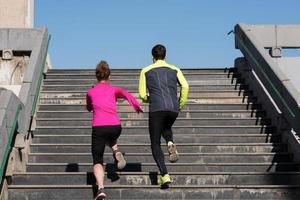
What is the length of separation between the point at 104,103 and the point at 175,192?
4.63 ft

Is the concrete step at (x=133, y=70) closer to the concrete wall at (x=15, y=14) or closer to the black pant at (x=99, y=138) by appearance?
the concrete wall at (x=15, y=14)

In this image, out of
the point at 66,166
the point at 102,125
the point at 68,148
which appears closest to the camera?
the point at 102,125

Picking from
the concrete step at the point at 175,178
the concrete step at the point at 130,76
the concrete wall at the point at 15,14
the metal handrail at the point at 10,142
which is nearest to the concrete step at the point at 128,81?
the concrete step at the point at 130,76

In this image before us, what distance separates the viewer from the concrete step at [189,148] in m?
9.30

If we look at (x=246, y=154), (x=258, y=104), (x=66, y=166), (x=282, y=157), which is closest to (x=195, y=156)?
(x=246, y=154)

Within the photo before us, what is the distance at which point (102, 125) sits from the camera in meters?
7.12

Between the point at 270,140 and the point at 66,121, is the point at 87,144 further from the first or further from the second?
the point at 270,140

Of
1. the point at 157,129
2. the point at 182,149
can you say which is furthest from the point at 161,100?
the point at 182,149

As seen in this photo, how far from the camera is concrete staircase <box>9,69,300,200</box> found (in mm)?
7438

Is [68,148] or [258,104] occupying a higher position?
[258,104]

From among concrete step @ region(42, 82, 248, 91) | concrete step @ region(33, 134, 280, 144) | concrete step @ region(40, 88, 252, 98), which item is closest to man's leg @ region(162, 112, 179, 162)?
concrete step @ region(33, 134, 280, 144)

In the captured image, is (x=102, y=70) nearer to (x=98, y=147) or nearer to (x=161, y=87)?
(x=161, y=87)

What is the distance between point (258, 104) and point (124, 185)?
14.4 feet

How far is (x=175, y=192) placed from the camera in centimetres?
736
